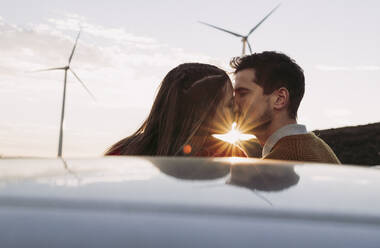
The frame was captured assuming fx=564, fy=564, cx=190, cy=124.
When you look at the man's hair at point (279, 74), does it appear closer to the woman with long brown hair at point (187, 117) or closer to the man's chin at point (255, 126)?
the man's chin at point (255, 126)

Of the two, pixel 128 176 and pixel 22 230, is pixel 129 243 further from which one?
pixel 128 176

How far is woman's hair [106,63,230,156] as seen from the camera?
477cm

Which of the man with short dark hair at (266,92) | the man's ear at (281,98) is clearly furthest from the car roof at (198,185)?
the man's ear at (281,98)

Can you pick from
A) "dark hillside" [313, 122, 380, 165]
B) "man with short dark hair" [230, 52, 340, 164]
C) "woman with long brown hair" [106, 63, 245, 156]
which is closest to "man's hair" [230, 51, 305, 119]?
"man with short dark hair" [230, 52, 340, 164]

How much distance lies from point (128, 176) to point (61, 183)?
211mm

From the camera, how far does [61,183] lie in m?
1.38

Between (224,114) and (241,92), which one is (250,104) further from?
(224,114)

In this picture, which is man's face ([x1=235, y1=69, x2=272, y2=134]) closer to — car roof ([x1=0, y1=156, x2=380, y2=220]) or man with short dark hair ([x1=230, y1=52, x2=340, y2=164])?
man with short dark hair ([x1=230, y1=52, x2=340, y2=164])

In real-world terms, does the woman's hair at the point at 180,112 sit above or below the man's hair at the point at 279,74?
below

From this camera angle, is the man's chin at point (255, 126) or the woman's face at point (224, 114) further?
the man's chin at point (255, 126)

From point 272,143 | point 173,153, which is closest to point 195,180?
point 173,153

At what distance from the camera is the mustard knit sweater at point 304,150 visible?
18.4ft

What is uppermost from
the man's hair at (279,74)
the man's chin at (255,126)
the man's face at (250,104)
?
the man's hair at (279,74)

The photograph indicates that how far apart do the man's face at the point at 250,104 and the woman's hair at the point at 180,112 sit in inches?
94.7
